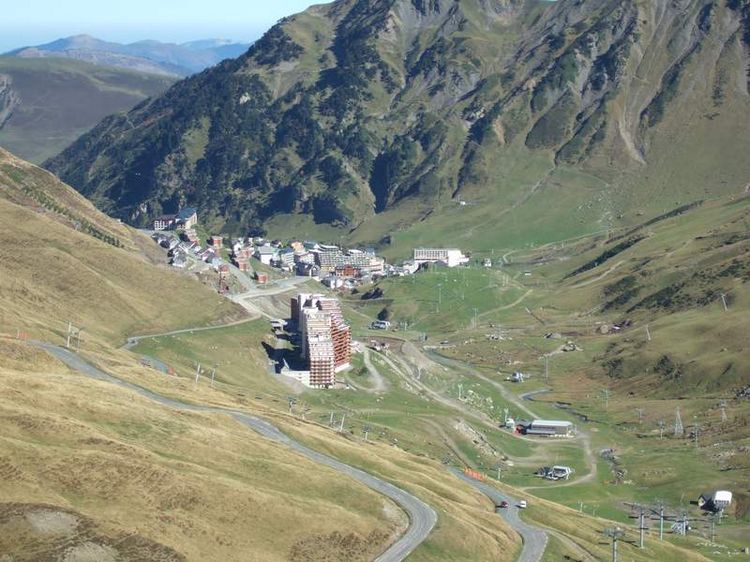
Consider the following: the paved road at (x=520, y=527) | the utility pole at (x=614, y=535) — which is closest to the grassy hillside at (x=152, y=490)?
the paved road at (x=520, y=527)

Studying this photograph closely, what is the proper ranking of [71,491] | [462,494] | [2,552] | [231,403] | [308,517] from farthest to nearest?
[231,403] < [462,494] < [308,517] < [71,491] < [2,552]

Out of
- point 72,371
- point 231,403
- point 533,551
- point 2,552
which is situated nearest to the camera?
point 2,552

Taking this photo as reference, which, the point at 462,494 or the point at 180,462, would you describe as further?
the point at 462,494

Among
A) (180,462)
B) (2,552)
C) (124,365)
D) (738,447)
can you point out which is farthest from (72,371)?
(738,447)

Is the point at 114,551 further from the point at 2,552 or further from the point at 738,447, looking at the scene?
the point at 738,447

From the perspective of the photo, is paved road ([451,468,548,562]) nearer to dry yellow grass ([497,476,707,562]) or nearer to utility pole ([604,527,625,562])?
dry yellow grass ([497,476,707,562])

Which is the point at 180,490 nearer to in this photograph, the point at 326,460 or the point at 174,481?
the point at 174,481

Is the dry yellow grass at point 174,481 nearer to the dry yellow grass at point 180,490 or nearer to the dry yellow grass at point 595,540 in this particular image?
the dry yellow grass at point 180,490

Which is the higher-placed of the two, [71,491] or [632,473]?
[71,491]
